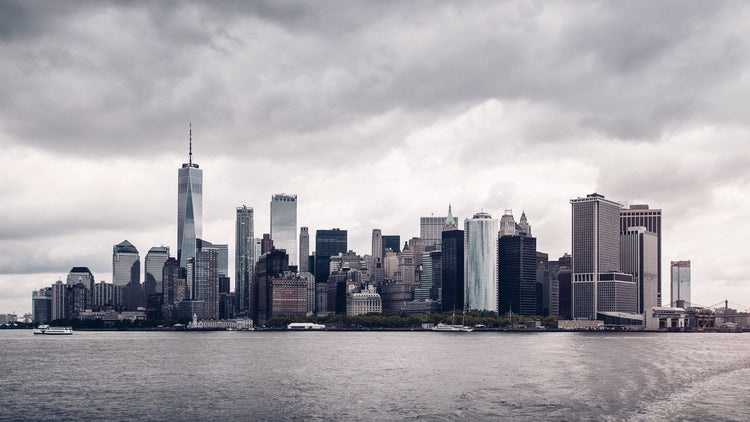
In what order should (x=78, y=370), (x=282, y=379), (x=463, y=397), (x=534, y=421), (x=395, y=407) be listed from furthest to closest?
(x=78, y=370) → (x=282, y=379) → (x=463, y=397) → (x=395, y=407) → (x=534, y=421)

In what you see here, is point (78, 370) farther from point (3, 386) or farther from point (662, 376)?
point (662, 376)

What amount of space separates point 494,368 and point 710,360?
46.5 metres

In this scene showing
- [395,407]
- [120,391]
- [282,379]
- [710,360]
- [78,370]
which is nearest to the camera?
[395,407]

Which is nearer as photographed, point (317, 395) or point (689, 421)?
point (689, 421)

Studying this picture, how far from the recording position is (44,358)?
531 feet

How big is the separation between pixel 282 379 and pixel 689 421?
54.5 m

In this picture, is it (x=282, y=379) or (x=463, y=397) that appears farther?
(x=282, y=379)

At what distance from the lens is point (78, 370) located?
422 feet

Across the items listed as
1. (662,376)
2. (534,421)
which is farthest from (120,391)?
(662,376)

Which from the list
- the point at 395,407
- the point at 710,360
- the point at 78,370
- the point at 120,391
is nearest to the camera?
the point at 395,407

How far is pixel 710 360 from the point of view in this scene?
151 meters

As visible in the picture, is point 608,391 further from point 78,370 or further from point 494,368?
point 78,370

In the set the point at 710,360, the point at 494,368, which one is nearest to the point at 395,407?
the point at 494,368

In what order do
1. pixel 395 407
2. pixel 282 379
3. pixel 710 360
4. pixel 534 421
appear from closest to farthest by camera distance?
pixel 534 421 → pixel 395 407 → pixel 282 379 → pixel 710 360
